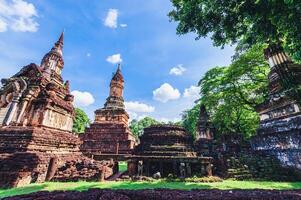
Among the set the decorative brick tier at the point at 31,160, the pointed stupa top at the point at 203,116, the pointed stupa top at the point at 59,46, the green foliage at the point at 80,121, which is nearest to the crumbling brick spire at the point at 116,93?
the pointed stupa top at the point at 59,46

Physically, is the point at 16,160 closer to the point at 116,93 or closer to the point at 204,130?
the point at 204,130

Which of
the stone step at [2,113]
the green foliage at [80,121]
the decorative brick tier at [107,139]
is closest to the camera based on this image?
the stone step at [2,113]

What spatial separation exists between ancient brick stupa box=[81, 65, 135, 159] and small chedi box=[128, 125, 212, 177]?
849 cm

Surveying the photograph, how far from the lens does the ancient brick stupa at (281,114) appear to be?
12102 millimetres

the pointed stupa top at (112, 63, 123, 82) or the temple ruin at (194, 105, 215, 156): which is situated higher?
the pointed stupa top at (112, 63, 123, 82)

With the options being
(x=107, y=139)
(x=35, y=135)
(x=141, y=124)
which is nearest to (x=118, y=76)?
(x=107, y=139)

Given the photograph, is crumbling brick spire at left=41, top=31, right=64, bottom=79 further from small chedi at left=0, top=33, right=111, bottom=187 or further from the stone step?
the stone step

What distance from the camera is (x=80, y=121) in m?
51.8

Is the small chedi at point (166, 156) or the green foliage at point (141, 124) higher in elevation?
the green foliage at point (141, 124)

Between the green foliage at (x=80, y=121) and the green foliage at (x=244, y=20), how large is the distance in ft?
150

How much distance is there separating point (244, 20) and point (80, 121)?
50.5 metres

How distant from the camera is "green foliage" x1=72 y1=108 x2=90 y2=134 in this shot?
4928cm

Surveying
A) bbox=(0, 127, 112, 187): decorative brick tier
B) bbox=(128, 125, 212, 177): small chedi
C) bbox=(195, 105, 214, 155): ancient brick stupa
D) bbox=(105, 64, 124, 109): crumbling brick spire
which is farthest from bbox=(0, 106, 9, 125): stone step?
bbox=(195, 105, 214, 155): ancient brick stupa

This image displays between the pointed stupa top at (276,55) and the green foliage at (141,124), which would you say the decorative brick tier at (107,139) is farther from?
the green foliage at (141,124)
